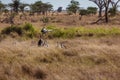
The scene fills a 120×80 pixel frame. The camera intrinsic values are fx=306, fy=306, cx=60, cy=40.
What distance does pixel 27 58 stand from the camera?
9.98m

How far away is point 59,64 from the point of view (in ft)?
32.1

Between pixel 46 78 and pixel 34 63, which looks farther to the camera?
pixel 34 63

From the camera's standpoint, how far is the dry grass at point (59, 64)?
29.2 feet

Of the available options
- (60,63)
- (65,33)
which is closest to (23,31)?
(65,33)

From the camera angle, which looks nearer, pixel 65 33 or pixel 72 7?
pixel 65 33

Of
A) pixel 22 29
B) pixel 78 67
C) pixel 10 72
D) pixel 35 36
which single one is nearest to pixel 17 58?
pixel 10 72

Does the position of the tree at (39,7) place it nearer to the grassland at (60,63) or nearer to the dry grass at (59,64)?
the grassland at (60,63)

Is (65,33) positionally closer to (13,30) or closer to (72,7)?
(13,30)

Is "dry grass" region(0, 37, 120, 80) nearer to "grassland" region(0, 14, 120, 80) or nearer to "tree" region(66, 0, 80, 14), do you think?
"grassland" region(0, 14, 120, 80)

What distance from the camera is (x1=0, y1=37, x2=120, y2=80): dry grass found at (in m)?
8.90

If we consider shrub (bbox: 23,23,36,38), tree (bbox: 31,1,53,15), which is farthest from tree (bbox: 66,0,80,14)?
shrub (bbox: 23,23,36,38)

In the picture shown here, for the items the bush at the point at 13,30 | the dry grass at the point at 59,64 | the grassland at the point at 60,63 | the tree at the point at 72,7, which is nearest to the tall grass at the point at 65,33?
the bush at the point at 13,30

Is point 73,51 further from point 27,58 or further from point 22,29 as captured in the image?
point 22,29

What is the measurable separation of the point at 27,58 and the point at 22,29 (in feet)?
35.4
